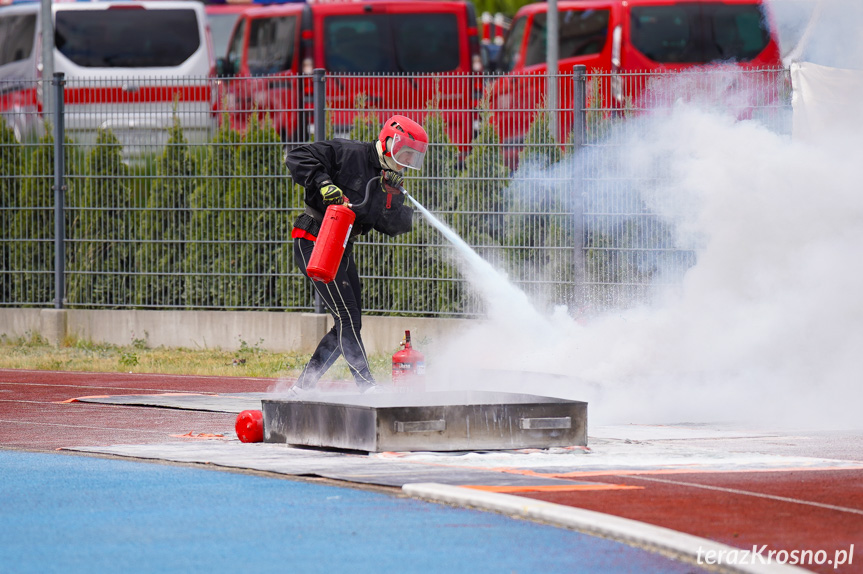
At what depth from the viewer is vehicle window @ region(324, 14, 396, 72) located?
877 inches

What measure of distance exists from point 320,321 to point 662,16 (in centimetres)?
762

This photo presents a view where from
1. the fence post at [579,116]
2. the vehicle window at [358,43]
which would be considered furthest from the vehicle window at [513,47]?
the fence post at [579,116]

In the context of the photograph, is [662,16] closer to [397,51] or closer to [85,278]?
[397,51]

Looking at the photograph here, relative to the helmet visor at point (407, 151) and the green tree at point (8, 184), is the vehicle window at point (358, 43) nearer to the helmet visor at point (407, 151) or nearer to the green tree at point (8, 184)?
the green tree at point (8, 184)

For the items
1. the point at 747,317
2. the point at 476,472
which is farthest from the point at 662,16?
the point at 476,472

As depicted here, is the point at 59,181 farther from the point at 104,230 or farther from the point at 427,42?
the point at 427,42

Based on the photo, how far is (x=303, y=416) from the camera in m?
8.72

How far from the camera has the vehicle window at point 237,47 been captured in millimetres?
23461

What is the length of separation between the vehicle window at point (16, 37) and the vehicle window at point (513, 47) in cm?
720

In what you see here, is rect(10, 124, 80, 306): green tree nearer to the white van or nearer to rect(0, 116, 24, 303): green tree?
rect(0, 116, 24, 303): green tree

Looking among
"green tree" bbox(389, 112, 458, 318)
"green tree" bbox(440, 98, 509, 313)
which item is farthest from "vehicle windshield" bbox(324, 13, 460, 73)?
"green tree" bbox(440, 98, 509, 313)

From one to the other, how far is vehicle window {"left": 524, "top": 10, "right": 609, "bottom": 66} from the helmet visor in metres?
10.9

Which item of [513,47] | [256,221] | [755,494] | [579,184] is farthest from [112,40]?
[755,494]

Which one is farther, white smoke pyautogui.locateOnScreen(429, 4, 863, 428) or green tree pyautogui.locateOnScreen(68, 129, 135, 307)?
green tree pyautogui.locateOnScreen(68, 129, 135, 307)
